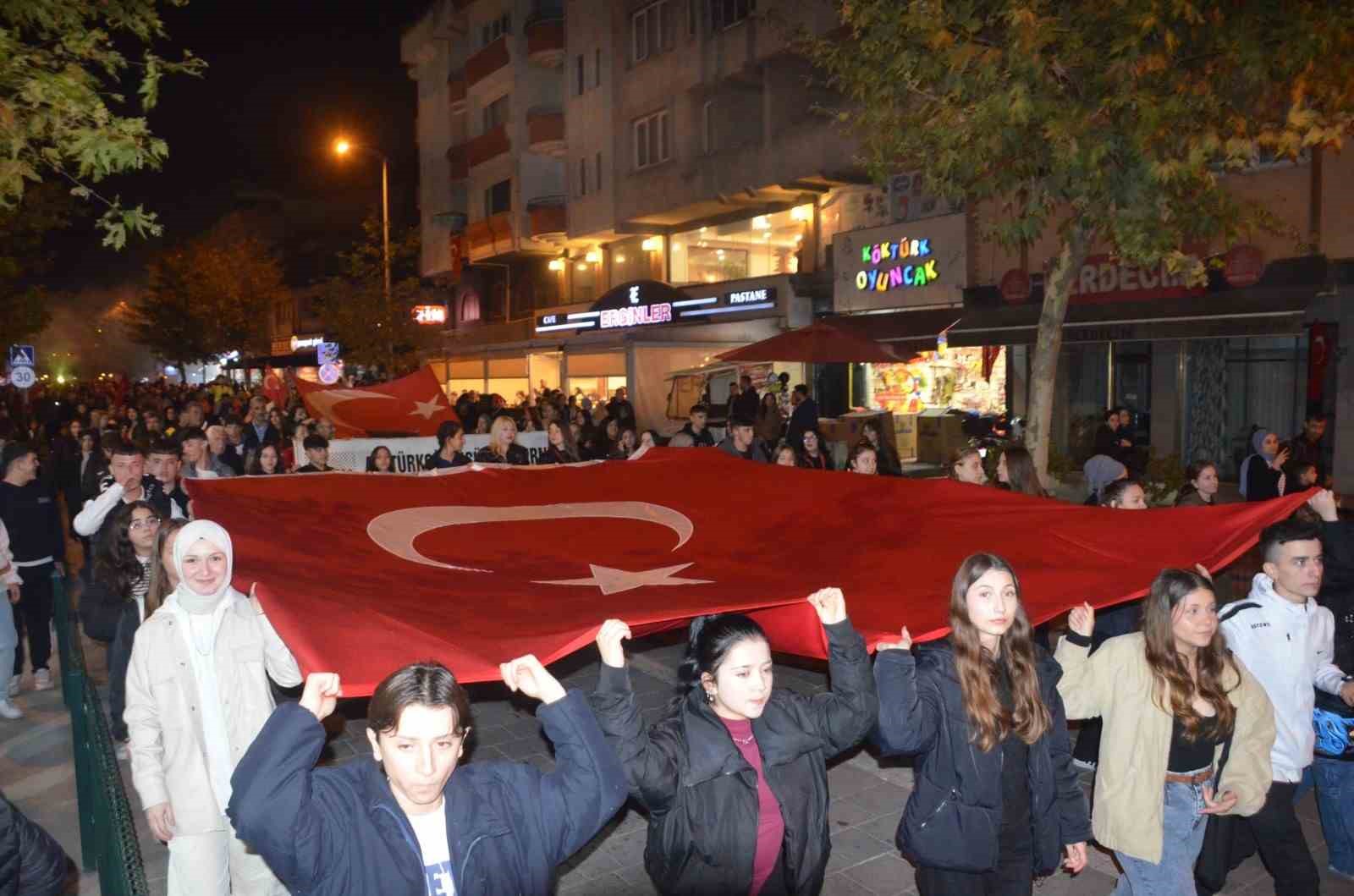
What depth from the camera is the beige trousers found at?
4148 millimetres

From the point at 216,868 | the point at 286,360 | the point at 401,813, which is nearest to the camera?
the point at 401,813

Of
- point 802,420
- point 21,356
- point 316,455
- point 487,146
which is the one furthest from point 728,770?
point 487,146

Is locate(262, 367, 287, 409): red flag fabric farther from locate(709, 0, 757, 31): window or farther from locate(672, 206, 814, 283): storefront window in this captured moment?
locate(709, 0, 757, 31): window

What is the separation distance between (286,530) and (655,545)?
2.18 metres

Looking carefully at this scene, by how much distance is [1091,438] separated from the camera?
63.2ft

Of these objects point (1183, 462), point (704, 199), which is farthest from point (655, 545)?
point (704, 199)

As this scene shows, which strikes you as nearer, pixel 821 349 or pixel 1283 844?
pixel 1283 844

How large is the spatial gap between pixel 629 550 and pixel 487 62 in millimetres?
39889

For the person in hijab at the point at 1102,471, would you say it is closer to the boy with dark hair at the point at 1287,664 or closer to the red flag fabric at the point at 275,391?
the boy with dark hair at the point at 1287,664

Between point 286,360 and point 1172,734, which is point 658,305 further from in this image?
point 286,360

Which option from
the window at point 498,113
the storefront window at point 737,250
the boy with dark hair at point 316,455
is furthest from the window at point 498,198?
the boy with dark hair at point 316,455

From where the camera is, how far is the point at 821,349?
54.7 feet

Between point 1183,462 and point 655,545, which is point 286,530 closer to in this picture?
point 655,545

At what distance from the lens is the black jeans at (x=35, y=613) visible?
8672 mm
